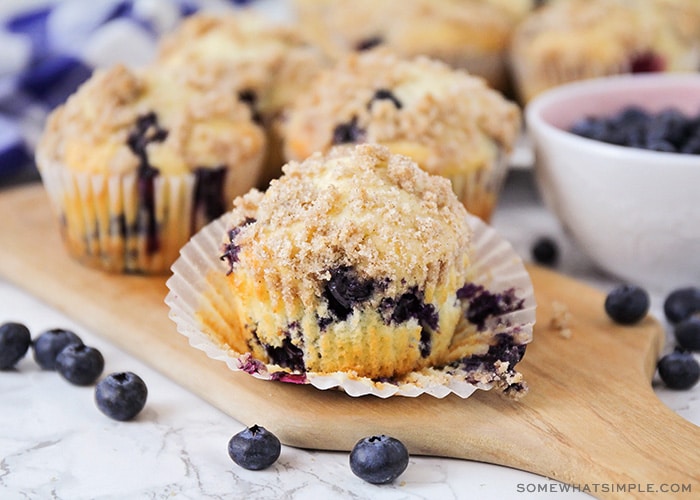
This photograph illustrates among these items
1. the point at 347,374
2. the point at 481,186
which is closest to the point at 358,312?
the point at 347,374

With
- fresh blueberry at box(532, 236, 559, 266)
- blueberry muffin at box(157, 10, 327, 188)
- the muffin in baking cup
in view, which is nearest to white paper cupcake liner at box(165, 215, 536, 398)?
the muffin in baking cup

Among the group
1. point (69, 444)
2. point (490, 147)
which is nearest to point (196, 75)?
point (490, 147)

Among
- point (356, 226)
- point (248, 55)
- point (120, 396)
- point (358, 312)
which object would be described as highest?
point (356, 226)

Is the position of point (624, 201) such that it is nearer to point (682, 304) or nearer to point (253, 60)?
point (682, 304)

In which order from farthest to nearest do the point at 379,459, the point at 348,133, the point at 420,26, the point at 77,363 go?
the point at 420,26 < the point at 348,133 < the point at 77,363 < the point at 379,459

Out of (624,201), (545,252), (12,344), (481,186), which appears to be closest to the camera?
(12,344)

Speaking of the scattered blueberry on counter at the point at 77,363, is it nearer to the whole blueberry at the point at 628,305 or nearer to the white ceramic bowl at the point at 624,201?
the whole blueberry at the point at 628,305
